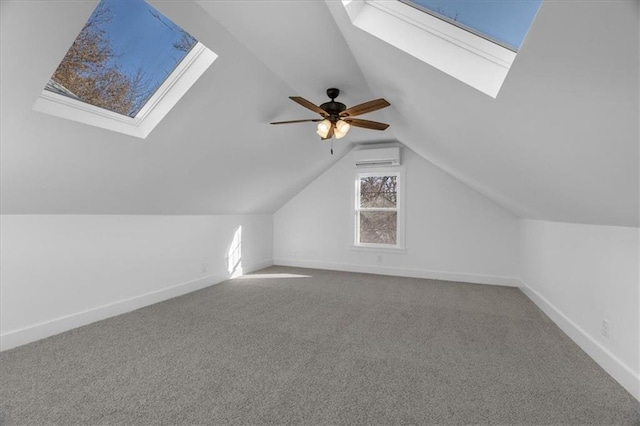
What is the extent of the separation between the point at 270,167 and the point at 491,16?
11.0 ft

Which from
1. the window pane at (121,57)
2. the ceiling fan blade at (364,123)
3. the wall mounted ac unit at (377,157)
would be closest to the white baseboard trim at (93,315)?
the window pane at (121,57)

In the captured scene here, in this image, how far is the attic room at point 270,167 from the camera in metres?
1.40

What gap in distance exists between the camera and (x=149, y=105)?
239cm

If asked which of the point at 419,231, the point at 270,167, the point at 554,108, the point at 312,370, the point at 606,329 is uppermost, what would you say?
the point at 270,167

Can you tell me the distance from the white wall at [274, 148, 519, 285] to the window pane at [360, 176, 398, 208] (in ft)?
0.80

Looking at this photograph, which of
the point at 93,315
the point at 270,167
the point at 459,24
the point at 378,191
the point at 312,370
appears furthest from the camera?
the point at 378,191

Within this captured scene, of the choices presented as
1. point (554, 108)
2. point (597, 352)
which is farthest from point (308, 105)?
point (597, 352)

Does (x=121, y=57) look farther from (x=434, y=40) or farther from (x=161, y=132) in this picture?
(x=434, y=40)

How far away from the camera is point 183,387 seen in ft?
6.02

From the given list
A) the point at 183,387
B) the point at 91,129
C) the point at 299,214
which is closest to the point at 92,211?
the point at 91,129

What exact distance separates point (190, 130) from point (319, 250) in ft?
12.1

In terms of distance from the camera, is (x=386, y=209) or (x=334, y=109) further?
(x=386, y=209)

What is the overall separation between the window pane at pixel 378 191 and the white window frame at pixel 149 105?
3.79 metres

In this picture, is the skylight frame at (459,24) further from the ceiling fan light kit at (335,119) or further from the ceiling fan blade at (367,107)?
the ceiling fan light kit at (335,119)
